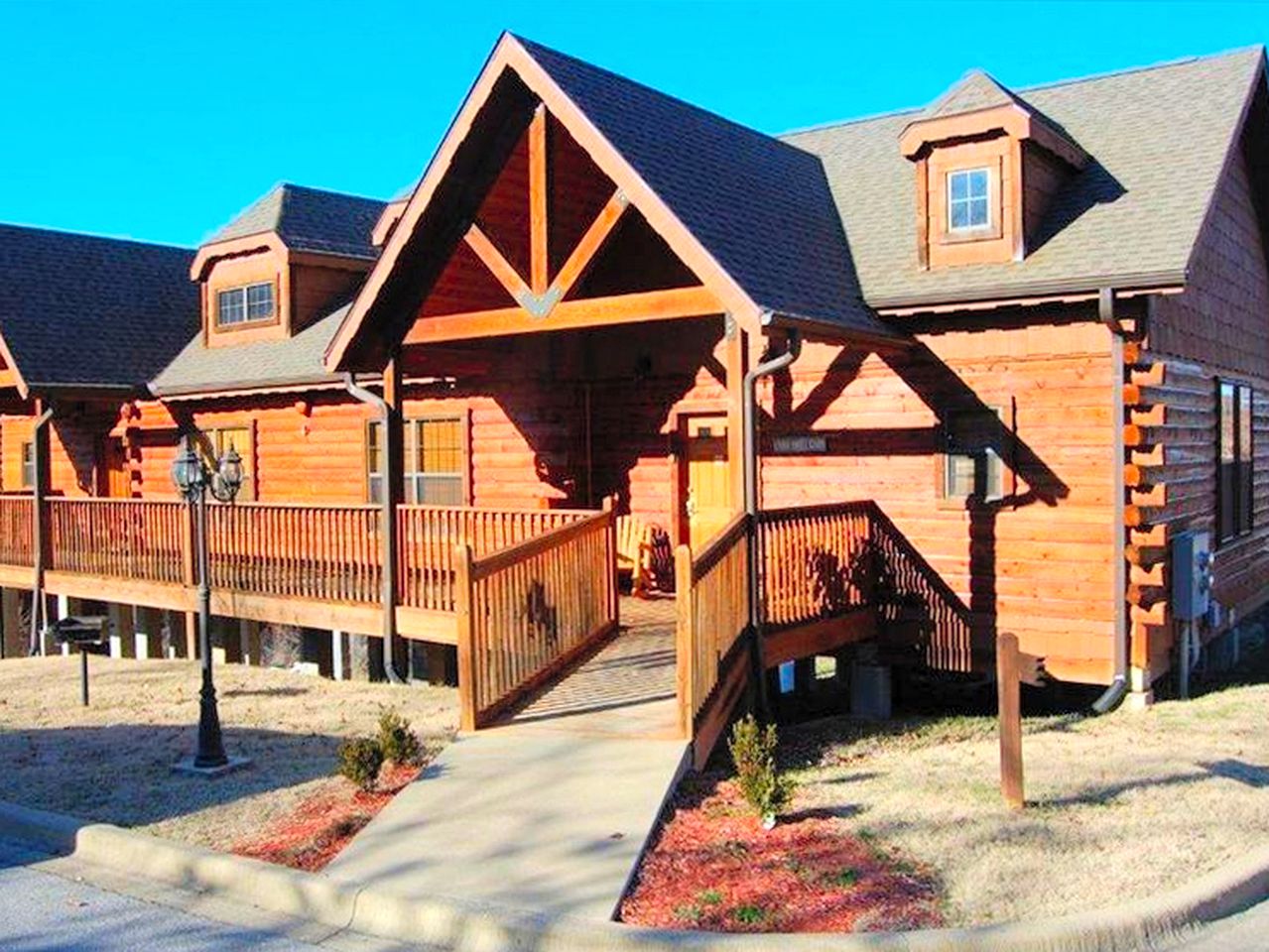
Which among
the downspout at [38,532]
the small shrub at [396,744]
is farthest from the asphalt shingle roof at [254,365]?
the small shrub at [396,744]

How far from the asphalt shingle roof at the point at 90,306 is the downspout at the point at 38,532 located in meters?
0.81

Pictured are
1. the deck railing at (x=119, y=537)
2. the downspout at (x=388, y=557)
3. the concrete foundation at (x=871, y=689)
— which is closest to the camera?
the concrete foundation at (x=871, y=689)

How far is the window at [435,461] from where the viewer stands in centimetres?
1819

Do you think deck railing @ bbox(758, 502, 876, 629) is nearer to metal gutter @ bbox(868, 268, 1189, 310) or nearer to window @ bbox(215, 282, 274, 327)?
metal gutter @ bbox(868, 268, 1189, 310)

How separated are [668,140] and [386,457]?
4.78 m

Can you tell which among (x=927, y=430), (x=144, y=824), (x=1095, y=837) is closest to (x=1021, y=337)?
(x=927, y=430)

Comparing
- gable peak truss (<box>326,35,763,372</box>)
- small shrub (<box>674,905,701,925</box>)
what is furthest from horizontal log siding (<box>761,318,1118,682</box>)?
small shrub (<box>674,905,701,925</box>)

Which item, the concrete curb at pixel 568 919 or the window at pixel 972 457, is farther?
the window at pixel 972 457

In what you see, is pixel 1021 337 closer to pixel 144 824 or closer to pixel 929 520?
pixel 929 520

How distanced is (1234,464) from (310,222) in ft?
50.1

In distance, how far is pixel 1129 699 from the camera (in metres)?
12.4

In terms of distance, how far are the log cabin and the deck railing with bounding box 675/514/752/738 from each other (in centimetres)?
4

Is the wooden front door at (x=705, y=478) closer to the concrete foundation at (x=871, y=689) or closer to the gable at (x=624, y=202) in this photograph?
the gable at (x=624, y=202)

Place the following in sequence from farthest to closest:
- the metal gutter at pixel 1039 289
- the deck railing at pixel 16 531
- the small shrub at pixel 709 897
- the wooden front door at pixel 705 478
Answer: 1. the deck railing at pixel 16 531
2. the wooden front door at pixel 705 478
3. the metal gutter at pixel 1039 289
4. the small shrub at pixel 709 897
